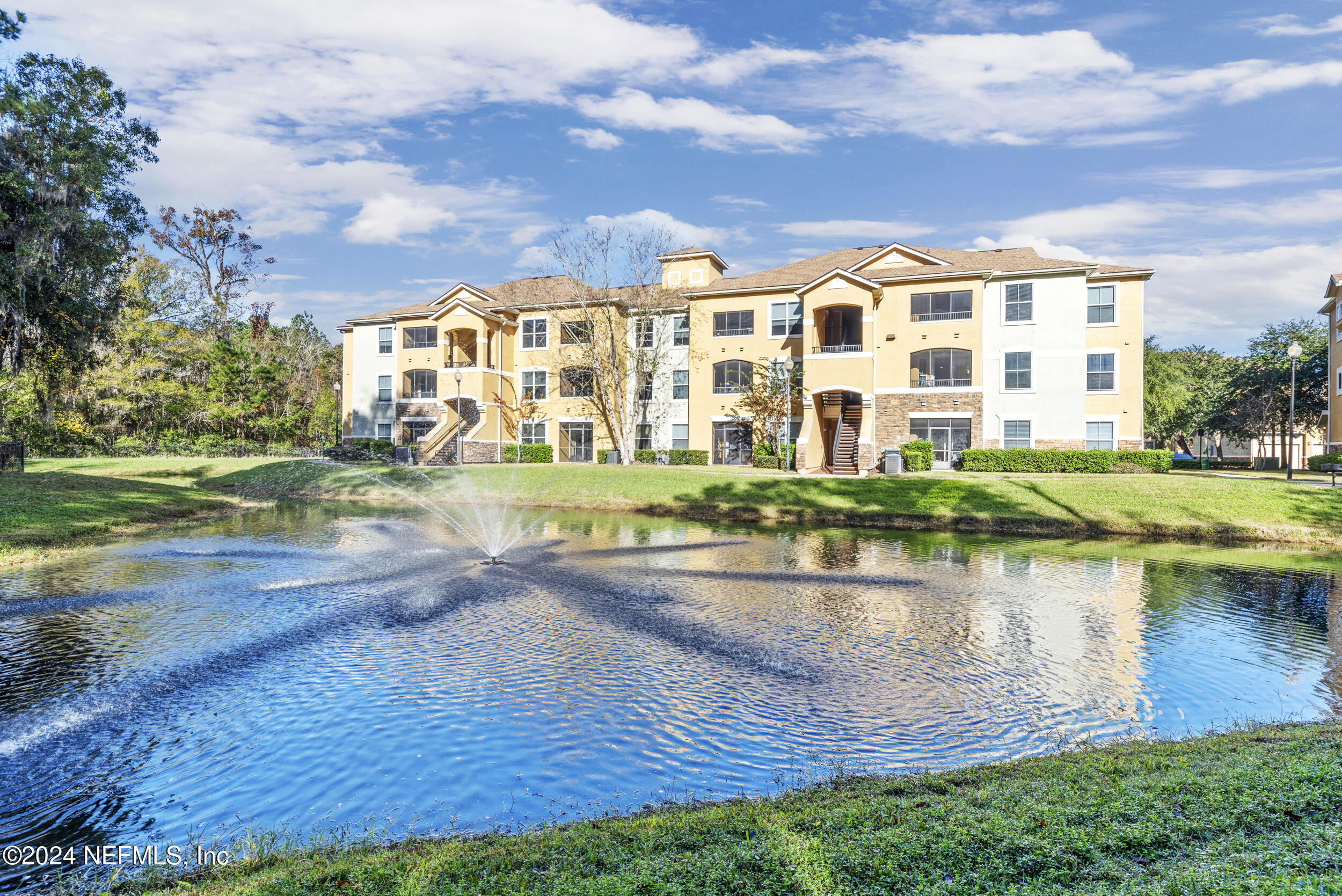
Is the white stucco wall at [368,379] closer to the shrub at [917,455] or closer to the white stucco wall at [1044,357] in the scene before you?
the shrub at [917,455]

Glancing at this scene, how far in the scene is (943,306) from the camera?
115 ft

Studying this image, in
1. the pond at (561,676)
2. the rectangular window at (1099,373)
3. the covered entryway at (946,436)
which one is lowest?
the pond at (561,676)

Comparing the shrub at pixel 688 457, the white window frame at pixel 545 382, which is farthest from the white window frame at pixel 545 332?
the shrub at pixel 688 457

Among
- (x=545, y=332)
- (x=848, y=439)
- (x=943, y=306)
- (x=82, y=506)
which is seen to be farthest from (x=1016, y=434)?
(x=82, y=506)

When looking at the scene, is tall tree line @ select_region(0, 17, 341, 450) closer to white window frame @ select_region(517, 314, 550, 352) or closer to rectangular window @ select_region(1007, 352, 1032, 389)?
white window frame @ select_region(517, 314, 550, 352)

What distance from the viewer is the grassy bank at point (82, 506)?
1620 centimetres

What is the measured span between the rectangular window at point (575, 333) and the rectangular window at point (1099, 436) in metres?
25.0

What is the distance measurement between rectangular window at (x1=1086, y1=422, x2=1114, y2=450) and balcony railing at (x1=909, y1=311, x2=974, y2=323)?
7485 mm

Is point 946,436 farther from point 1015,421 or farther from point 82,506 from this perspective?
point 82,506

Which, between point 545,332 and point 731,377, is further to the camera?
point 545,332

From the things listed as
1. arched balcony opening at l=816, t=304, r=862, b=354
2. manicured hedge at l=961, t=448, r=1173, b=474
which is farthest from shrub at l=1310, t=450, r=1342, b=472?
arched balcony opening at l=816, t=304, r=862, b=354

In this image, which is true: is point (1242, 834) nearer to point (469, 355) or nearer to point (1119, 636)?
point (1119, 636)

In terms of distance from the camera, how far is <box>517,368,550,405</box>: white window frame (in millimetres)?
43719

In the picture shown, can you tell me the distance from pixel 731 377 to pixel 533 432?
504 inches
